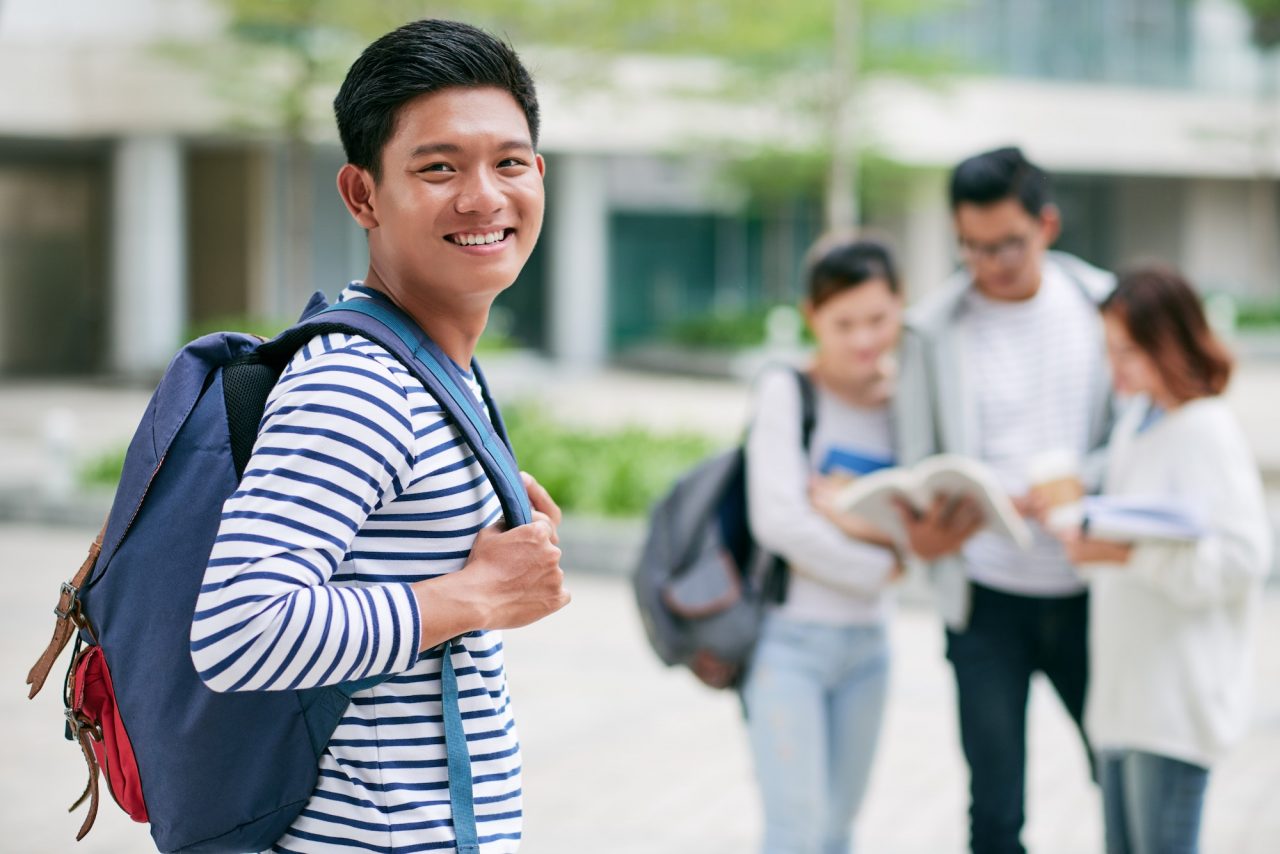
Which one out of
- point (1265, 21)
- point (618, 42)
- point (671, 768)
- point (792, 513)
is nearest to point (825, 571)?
point (792, 513)

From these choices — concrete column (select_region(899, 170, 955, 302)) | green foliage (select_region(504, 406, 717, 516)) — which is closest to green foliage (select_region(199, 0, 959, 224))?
green foliage (select_region(504, 406, 717, 516))

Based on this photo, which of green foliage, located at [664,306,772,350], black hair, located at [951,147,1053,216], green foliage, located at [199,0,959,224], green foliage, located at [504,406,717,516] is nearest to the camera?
black hair, located at [951,147,1053,216]

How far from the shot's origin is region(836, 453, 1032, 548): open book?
351 centimetres

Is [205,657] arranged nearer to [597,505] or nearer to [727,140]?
[597,505]

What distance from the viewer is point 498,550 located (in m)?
1.88

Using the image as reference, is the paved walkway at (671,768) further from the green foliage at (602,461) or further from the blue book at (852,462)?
the green foliage at (602,461)

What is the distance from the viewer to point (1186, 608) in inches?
137

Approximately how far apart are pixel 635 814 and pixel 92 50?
20.9m

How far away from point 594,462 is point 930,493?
27.1 ft

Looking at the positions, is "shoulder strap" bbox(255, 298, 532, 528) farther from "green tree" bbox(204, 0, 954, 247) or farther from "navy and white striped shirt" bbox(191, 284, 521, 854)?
"green tree" bbox(204, 0, 954, 247)

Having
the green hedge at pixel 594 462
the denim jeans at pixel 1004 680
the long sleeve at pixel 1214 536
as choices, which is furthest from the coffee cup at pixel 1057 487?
the green hedge at pixel 594 462

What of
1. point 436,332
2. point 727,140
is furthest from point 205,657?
point 727,140

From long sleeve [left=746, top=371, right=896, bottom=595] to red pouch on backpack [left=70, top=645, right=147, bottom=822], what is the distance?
7.12ft

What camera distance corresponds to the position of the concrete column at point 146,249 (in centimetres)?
2447
